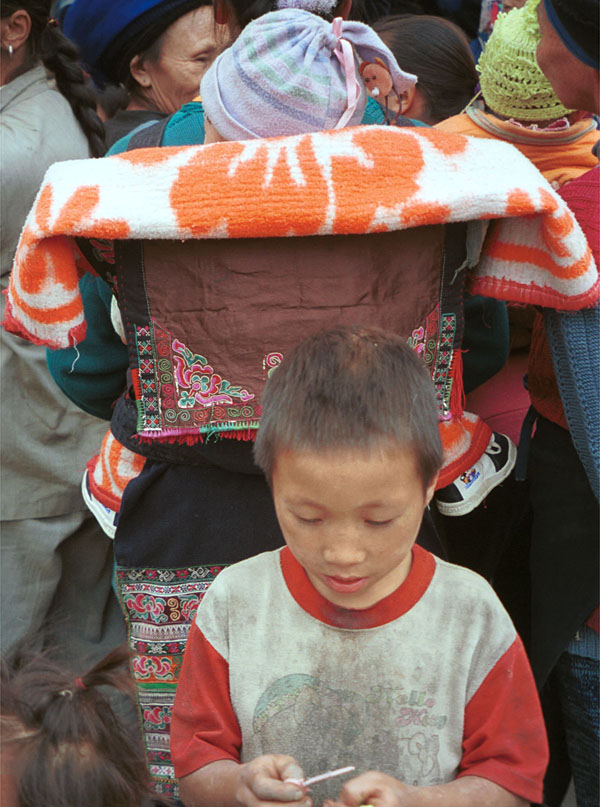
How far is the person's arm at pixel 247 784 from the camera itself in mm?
1189

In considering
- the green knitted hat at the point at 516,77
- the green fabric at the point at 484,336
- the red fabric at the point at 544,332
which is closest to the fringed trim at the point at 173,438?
the green fabric at the point at 484,336

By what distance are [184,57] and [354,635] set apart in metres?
2.18

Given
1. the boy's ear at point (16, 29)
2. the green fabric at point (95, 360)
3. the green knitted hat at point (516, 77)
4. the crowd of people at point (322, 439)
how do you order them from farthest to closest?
1. the boy's ear at point (16, 29)
2. the green knitted hat at point (516, 77)
3. the green fabric at point (95, 360)
4. the crowd of people at point (322, 439)

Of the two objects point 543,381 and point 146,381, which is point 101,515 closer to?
point 146,381

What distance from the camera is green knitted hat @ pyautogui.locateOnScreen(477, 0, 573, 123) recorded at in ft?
7.52

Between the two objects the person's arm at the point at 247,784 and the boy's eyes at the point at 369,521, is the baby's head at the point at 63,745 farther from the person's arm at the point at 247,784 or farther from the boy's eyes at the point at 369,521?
the boy's eyes at the point at 369,521

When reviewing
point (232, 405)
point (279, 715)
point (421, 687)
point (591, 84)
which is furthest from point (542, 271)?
point (279, 715)

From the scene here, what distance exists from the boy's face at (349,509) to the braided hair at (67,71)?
1.90m

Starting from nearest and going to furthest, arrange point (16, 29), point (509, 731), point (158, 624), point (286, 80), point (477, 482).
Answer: point (509, 731)
point (286, 80)
point (158, 624)
point (477, 482)
point (16, 29)

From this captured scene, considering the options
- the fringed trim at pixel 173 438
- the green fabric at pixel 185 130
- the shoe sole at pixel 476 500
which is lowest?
the shoe sole at pixel 476 500

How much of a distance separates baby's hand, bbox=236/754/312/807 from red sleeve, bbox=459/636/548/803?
0.25 metres

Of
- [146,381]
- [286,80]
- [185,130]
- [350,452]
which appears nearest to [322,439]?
[350,452]

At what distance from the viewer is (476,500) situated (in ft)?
6.07

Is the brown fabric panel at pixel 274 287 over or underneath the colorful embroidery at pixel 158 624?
over
